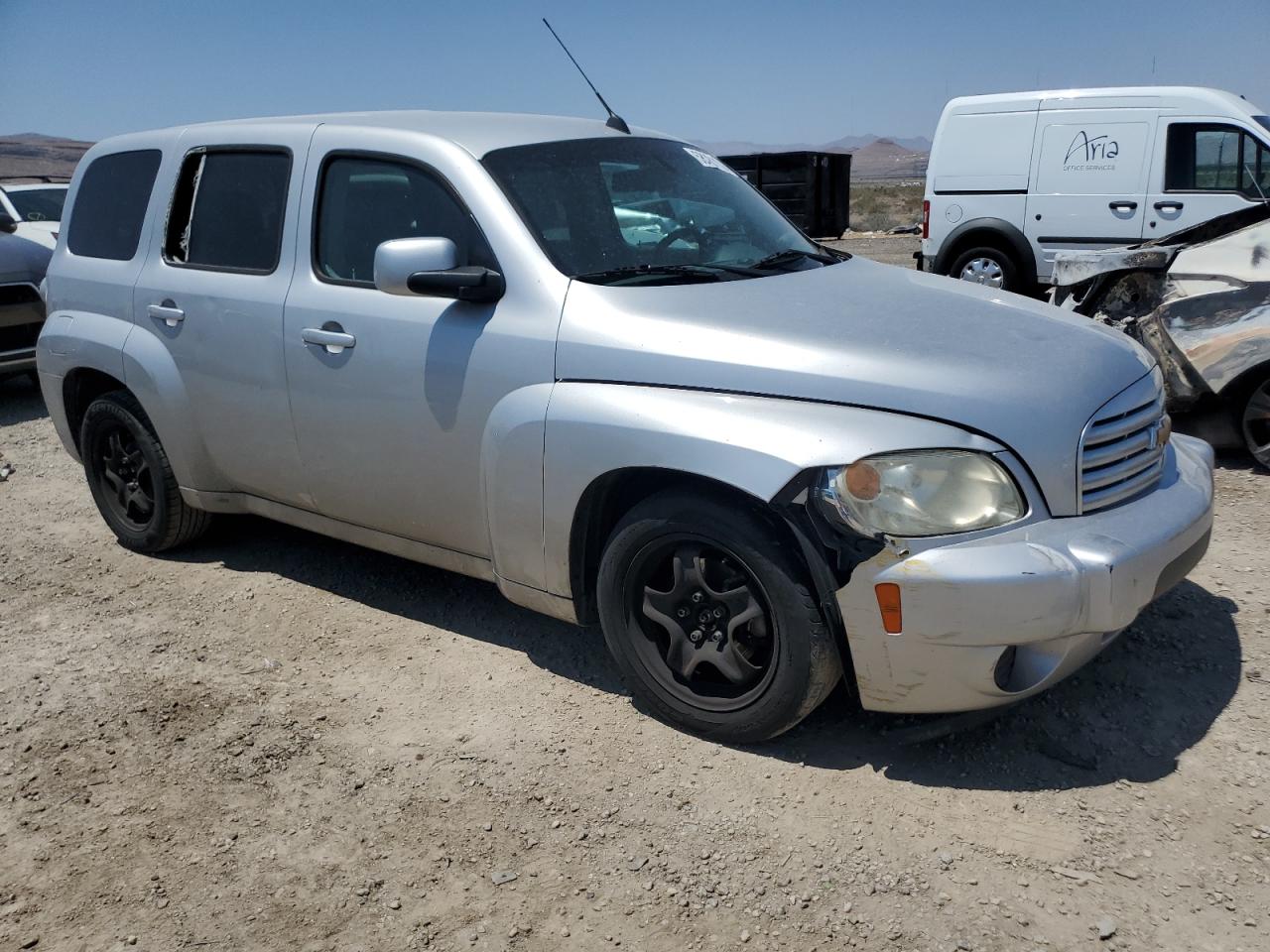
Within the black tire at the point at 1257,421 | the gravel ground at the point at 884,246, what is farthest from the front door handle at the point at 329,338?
the gravel ground at the point at 884,246

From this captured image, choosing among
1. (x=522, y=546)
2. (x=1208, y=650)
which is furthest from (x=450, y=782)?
(x=1208, y=650)

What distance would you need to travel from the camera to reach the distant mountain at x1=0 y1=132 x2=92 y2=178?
9681 centimetres

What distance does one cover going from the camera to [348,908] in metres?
2.76

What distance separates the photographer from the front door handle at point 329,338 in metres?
3.94

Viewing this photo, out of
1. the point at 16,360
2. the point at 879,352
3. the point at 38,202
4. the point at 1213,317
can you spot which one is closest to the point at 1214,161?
the point at 1213,317

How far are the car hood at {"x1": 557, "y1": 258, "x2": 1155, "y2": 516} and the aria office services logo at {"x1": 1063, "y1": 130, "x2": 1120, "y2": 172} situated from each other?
26.5 ft

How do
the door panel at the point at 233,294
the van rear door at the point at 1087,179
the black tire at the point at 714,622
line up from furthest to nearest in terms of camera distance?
the van rear door at the point at 1087,179 < the door panel at the point at 233,294 < the black tire at the point at 714,622

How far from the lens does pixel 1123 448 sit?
10.3ft

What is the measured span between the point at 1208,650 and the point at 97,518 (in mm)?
5444

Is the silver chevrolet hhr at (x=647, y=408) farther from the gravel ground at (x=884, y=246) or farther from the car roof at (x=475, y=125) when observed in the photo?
the gravel ground at (x=884, y=246)

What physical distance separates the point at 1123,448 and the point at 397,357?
234 cm

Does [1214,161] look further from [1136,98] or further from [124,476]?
[124,476]

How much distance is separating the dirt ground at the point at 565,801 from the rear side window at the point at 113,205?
1.74m

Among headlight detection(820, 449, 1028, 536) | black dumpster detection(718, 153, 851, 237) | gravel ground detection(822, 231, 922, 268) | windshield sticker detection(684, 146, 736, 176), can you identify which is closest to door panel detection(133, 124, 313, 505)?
windshield sticker detection(684, 146, 736, 176)
